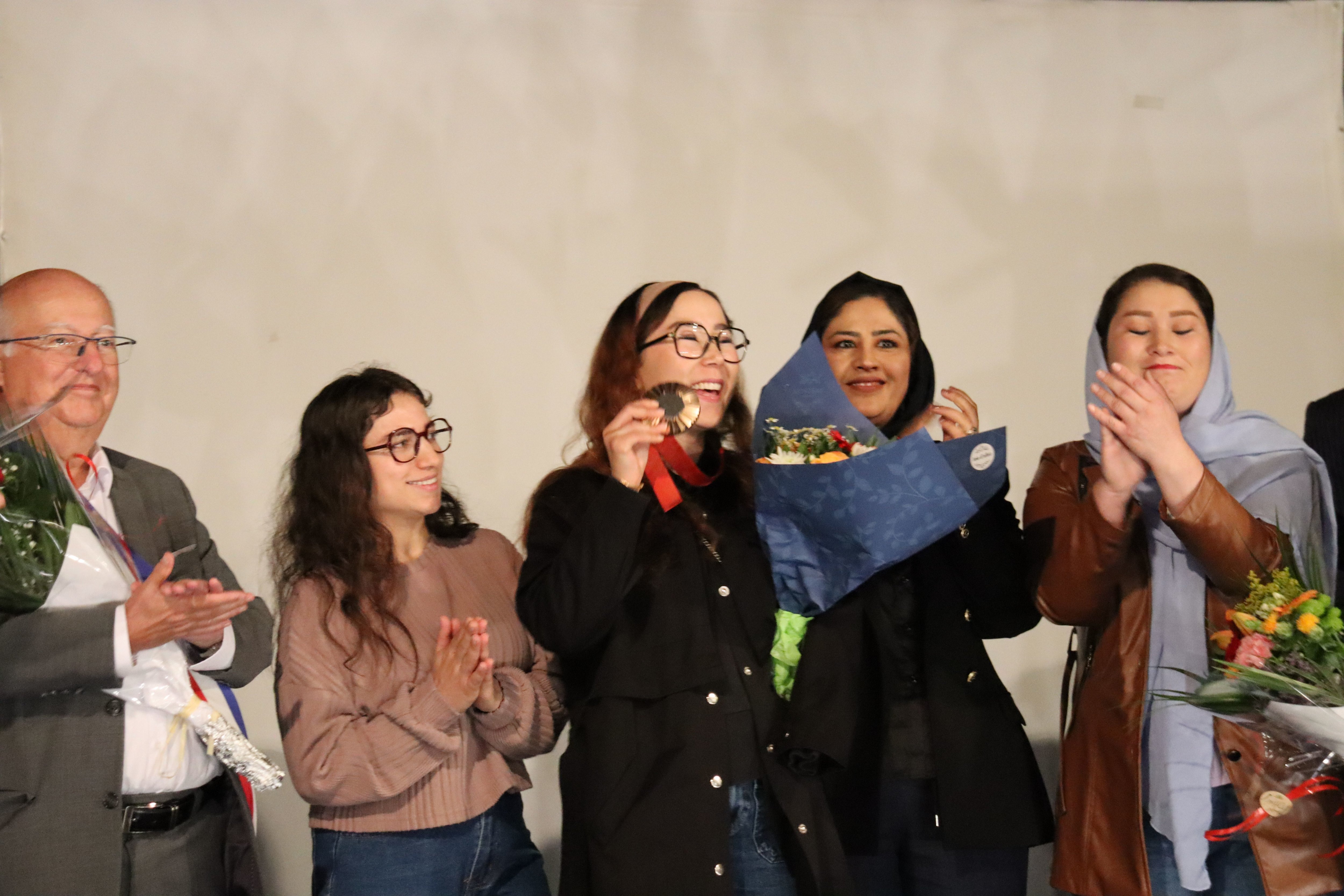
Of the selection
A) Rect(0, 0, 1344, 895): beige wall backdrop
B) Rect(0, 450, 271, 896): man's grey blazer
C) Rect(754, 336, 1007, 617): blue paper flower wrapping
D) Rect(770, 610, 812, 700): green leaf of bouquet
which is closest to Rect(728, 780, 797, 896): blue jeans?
Rect(770, 610, 812, 700): green leaf of bouquet

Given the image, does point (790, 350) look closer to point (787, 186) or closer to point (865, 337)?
point (787, 186)

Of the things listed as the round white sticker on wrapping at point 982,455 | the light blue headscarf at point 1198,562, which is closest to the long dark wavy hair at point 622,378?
the round white sticker on wrapping at point 982,455

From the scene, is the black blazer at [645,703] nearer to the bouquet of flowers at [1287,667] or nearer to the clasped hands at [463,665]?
the clasped hands at [463,665]

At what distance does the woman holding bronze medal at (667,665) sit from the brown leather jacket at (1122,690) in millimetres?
494

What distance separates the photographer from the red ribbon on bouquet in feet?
6.21

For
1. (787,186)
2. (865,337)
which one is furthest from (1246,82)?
(865,337)

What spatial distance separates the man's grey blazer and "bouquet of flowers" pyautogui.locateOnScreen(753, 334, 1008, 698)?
1115 mm

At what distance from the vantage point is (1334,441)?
2.35 metres

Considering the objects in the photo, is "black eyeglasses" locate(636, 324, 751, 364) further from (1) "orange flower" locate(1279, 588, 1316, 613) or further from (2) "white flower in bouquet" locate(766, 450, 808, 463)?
(1) "orange flower" locate(1279, 588, 1316, 613)

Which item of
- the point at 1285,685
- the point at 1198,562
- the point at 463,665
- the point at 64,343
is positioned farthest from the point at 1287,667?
the point at 64,343

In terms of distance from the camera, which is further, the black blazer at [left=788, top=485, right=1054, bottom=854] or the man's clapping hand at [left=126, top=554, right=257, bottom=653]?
the black blazer at [left=788, top=485, right=1054, bottom=854]

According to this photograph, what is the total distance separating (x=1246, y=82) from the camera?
12.8ft

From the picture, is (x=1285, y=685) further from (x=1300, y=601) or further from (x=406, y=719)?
(x=406, y=719)

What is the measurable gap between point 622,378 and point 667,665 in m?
0.57
